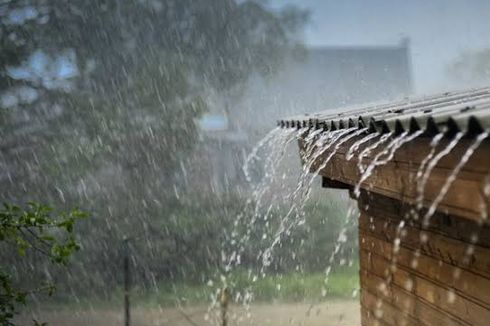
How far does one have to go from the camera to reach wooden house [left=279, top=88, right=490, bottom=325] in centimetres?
140

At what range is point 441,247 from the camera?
216 centimetres

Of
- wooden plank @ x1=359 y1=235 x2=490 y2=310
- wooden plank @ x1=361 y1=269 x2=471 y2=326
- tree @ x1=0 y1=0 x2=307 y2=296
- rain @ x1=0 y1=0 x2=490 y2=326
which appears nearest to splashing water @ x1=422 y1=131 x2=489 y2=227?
wooden plank @ x1=359 y1=235 x2=490 y2=310

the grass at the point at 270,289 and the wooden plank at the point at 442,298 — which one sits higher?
the wooden plank at the point at 442,298

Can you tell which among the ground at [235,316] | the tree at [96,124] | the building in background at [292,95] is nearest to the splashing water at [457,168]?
the ground at [235,316]

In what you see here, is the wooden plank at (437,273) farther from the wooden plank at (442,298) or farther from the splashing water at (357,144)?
the splashing water at (357,144)

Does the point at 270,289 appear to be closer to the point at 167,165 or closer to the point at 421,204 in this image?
the point at 167,165

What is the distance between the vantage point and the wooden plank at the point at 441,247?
73.8 inches

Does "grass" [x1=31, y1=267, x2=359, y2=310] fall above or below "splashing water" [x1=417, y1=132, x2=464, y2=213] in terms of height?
below

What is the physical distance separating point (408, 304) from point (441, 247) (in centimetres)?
58

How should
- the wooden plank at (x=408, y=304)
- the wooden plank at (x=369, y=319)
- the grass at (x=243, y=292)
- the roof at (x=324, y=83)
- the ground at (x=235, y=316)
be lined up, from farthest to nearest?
the roof at (x=324, y=83)
the grass at (x=243, y=292)
the ground at (x=235, y=316)
the wooden plank at (x=369, y=319)
the wooden plank at (x=408, y=304)

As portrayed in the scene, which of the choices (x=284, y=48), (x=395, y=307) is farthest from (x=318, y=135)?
(x=284, y=48)

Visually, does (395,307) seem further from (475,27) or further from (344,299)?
(475,27)

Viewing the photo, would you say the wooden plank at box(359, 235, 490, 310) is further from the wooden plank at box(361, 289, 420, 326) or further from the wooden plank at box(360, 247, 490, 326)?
the wooden plank at box(361, 289, 420, 326)

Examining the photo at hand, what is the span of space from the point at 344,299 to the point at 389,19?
32.4 meters
